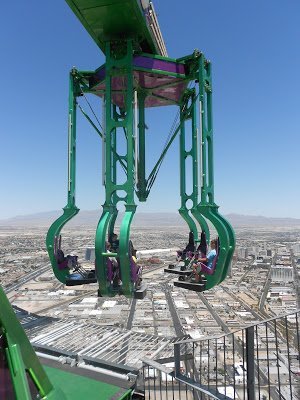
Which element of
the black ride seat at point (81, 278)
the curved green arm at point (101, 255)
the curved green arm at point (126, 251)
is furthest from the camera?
the black ride seat at point (81, 278)

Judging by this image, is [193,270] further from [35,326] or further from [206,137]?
[35,326]

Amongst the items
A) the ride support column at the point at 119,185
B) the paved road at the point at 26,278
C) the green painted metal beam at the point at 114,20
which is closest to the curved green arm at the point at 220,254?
the ride support column at the point at 119,185

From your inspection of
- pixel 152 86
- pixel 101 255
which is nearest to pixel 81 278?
pixel 101 255

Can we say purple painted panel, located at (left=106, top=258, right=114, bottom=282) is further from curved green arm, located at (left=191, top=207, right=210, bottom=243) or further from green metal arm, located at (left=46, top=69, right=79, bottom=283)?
curved green arm, located at (left=191, top=207, right=210, bottom=243)

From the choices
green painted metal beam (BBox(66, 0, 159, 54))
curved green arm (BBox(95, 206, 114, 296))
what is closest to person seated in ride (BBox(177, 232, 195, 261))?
curved green arm (BBox(95, 206, 114, 296))

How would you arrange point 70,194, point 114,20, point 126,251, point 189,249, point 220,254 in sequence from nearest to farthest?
point 126,251 < point 114,20 < point 220,254 < point 70,194 < point 189,249

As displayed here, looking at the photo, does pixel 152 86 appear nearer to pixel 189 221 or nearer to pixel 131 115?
pixel 131 115

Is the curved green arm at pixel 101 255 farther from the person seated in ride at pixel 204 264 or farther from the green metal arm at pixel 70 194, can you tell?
the person seated in ride at pixel 204 264
